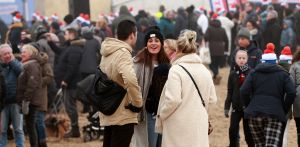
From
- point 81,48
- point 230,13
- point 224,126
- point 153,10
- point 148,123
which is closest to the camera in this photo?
point 148,123

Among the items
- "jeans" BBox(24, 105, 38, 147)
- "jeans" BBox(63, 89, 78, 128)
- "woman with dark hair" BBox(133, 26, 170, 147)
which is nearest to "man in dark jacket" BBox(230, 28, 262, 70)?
"woman with dark hair" BBox(133, 26, 170, 147)

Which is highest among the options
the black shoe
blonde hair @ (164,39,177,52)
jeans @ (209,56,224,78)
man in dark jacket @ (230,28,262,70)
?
blonde hair @ (164,39,177,52)

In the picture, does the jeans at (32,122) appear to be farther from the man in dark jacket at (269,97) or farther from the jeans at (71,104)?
the man in dark jacket at (269,97)

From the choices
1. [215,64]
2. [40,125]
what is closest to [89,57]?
[40,125]

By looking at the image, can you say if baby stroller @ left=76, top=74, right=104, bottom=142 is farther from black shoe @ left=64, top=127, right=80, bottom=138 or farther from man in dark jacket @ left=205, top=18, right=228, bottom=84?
man in dark jacket @ left=205, top=18, right=228, bottom=84

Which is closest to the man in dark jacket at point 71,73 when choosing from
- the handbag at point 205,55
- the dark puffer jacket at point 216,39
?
the dark puffer jacket at point 216,39

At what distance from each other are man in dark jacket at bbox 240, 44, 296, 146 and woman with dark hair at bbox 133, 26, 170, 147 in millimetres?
1193

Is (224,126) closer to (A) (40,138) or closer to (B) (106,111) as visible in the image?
(A) (40,138)

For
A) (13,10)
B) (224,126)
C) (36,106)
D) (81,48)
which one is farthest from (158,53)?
(13,10)

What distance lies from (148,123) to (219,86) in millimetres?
11876

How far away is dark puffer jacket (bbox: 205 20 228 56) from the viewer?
22.2 meters

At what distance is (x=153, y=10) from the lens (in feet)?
115

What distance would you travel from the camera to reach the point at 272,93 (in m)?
10.0

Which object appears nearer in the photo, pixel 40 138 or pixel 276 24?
pixel 40 138
